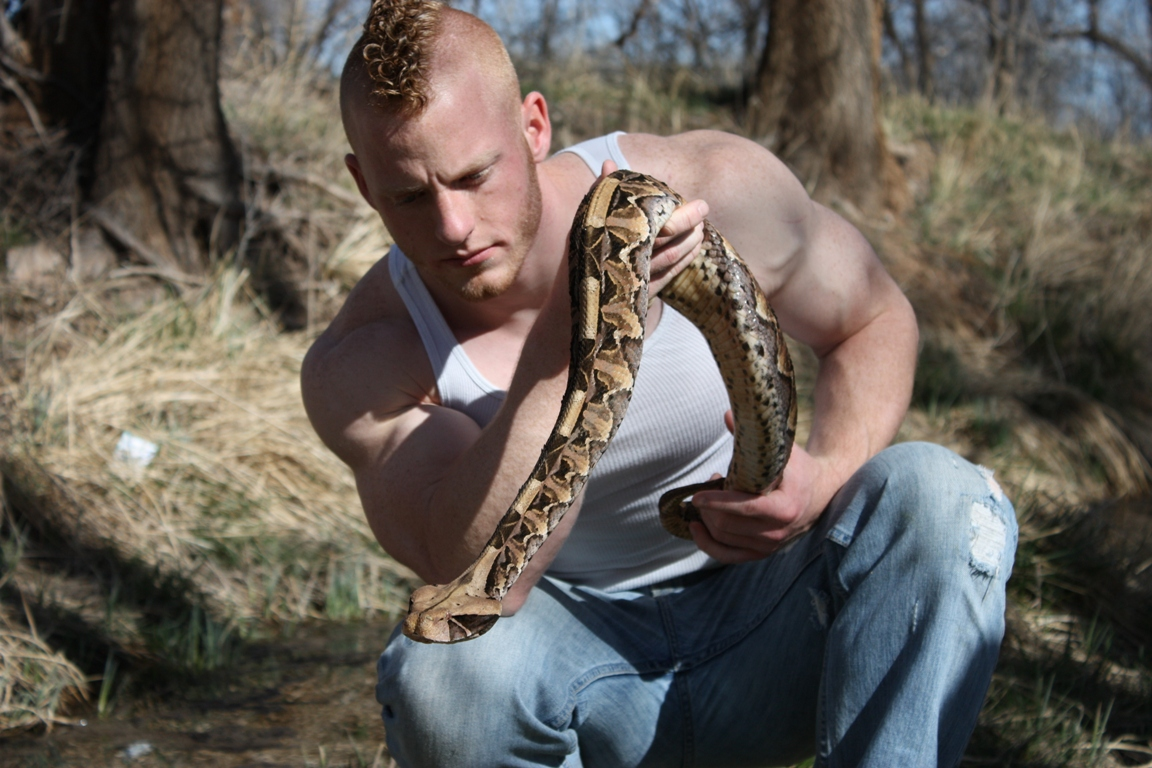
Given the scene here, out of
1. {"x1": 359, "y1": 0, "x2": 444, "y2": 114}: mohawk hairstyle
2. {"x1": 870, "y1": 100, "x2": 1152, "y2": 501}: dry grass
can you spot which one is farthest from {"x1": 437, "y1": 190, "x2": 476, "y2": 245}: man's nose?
{"x1": 870, "y1": 100, "x2": 1152, "y2": 501}: dry grass

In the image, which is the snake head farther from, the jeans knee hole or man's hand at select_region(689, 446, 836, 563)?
the jeans knee hole

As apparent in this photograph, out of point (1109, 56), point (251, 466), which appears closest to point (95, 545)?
point (251, 466)

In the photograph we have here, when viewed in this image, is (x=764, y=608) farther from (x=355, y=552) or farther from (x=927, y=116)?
(x=927, y=116)

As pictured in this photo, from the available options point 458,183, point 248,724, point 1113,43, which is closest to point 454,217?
point 458,183

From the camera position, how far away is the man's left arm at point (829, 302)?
2.72 meters

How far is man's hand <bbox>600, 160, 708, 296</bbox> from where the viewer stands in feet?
6.84

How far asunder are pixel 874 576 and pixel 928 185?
7.30 m

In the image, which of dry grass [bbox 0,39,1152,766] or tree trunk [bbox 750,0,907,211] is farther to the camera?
tree trunk [bbox 750,0,907,211]

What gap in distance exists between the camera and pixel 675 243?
2125 mm

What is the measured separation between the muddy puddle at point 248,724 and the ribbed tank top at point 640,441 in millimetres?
915

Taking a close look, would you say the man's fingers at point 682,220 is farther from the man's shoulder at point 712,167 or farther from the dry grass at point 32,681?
the dry grass at point 32,681

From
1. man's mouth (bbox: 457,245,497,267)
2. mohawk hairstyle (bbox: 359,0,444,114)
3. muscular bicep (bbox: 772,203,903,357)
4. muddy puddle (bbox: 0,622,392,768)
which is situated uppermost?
mohawk hairstyle (bbox: 359,0,444,114)

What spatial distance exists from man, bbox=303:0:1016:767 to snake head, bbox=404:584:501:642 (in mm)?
395

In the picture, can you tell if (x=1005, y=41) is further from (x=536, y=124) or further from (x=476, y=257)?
(x=476, y=257)
